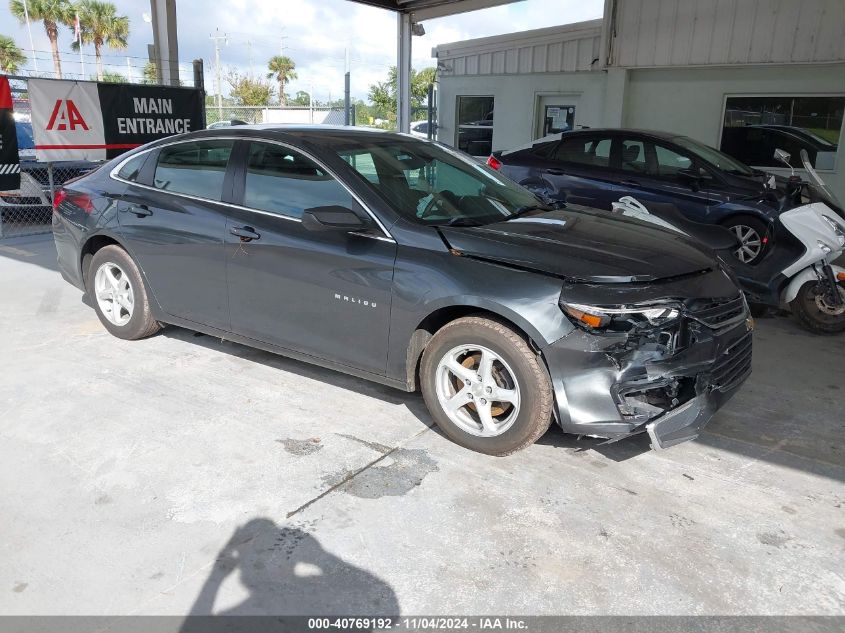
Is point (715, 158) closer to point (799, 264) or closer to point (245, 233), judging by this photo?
point (799, 264)

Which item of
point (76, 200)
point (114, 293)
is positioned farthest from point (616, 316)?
point (76, 200)

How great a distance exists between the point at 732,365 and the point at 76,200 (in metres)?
4.72

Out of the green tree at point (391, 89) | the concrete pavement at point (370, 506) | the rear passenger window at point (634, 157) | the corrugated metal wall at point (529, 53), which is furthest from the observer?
the green tree at point (391, 89)

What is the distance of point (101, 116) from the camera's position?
9102mm

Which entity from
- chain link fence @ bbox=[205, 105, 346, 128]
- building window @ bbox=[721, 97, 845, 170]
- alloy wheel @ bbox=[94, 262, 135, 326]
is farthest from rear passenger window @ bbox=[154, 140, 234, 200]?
chain link fence @ bbox=[205, 105, 346, 128]

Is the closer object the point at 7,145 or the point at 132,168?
the point at 132,168

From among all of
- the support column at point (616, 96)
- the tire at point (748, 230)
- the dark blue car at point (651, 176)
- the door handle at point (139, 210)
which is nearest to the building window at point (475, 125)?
the support column at point (616, 96)

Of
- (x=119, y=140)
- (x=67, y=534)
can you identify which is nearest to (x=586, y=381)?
(x=67, y=534)

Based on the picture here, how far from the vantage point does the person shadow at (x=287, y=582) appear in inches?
95.5

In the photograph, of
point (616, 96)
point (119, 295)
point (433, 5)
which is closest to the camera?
point (119, 295)

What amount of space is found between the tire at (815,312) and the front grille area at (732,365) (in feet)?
8.48

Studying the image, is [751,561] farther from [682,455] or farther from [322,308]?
[322,308]

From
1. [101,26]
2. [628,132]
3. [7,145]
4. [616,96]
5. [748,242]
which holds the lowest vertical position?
[748,242]

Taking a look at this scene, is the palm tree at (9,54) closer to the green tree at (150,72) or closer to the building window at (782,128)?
the green tree at (150,72)
